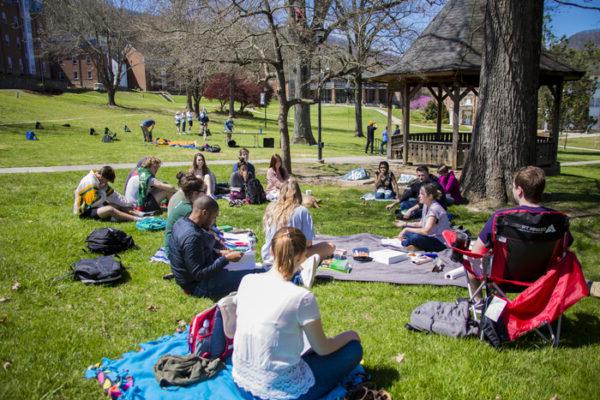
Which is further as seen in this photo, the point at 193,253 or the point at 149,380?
the point at 193,253

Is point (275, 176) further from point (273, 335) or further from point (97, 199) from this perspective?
point (273, 335)

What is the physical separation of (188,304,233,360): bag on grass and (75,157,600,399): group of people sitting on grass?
1.52ft

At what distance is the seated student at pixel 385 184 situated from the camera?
11.8m

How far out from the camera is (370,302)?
18.5ft

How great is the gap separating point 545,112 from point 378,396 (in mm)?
37085

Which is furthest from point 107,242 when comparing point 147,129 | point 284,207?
point 147,129

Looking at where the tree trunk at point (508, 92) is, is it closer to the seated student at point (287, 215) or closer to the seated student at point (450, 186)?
the seated student at point (450, 186)

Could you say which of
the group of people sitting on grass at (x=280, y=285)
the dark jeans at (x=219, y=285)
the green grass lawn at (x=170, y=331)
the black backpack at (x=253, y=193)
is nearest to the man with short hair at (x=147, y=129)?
Result: the black backpack at (x=253, y=193)

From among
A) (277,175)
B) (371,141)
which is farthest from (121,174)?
(371,141)

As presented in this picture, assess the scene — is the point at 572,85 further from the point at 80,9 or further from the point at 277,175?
the point at 80,9

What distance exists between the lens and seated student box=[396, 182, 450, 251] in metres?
7.26

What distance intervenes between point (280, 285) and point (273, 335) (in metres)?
0.33

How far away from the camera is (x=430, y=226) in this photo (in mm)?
7281

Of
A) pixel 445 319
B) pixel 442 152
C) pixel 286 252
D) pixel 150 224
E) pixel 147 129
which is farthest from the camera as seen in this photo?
pixel 147 129
